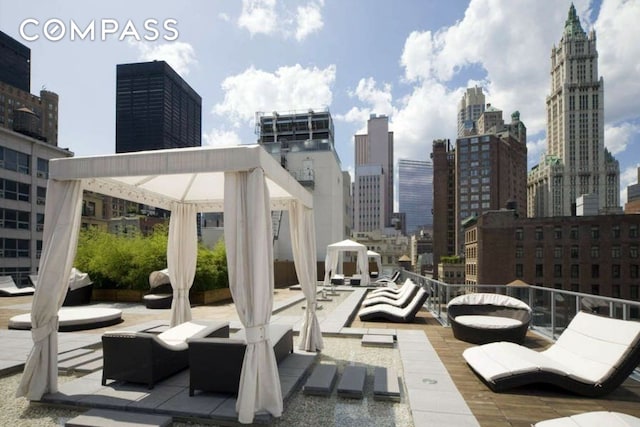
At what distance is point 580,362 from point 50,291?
589 cm

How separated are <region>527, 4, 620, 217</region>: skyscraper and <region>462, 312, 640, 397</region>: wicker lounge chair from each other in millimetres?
127139

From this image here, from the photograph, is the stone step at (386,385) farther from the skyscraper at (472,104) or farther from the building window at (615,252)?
the skyscraper at (472,104)

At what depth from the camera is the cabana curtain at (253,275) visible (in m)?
3.62

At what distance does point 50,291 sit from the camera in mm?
4082

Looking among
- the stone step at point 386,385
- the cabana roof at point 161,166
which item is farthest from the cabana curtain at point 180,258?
the stone step at point 386,385

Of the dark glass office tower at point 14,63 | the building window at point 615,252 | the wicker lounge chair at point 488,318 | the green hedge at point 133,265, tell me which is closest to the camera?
the wicker lounge chair at point 488,318

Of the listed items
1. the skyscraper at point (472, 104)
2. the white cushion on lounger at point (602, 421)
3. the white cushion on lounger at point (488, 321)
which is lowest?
the white cushion on lounger at point (488, 321)

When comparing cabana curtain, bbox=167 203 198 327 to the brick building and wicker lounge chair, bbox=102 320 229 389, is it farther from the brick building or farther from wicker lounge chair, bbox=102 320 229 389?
the brick building

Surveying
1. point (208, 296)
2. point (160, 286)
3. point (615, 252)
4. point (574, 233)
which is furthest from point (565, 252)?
point (160, 286)

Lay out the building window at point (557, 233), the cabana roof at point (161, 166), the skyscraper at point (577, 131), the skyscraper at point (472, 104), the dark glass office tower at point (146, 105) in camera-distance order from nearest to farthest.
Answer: the cabana roof at point (161, 166) < the building window at point (557, 233) < the skyscraper at point (577, 131) < the dark glass office tower at point (146, 105) < the skyscraper at point (472, 104)

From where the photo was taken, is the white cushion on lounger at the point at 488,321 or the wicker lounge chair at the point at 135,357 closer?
the wicker lounge chair at the point at 135,357

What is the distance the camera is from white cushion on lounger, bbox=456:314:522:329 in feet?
20.1

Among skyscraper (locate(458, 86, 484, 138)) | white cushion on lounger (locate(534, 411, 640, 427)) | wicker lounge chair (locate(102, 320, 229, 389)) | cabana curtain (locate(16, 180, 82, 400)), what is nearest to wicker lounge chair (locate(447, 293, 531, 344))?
white cushion on lounger (locate(534, 411, 640, 427))

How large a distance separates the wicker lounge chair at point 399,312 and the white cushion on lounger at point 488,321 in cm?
149
